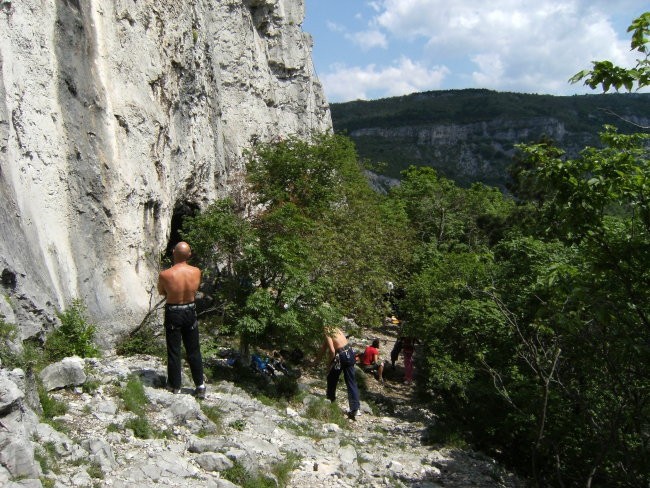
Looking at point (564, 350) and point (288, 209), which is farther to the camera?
point (288, 209)

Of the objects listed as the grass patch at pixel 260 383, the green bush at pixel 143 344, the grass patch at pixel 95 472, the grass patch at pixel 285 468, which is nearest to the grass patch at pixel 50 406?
the grass patch at pixel 95 472

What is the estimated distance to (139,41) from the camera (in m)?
12.8

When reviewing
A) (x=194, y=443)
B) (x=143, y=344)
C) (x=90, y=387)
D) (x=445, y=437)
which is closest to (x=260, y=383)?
(x=143, y=344)

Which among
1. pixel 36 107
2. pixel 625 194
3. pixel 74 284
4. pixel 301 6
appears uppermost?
pixel 301 6

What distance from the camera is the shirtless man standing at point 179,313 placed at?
7723 millimetres

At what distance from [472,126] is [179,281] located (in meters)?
162

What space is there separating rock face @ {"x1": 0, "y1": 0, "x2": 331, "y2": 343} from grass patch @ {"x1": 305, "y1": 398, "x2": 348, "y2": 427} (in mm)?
3481

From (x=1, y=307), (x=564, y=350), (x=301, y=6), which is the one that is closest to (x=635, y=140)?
(x=564, y=350)

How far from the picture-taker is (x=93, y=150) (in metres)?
10.7

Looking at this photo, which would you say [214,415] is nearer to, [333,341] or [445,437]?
[333,341]

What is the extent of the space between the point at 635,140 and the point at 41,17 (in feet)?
30.2

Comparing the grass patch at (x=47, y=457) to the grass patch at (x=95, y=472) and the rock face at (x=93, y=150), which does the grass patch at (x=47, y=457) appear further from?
the rock face at (x=93, y=150)

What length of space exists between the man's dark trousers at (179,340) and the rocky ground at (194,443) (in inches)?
9.9

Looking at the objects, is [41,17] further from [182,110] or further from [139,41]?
[182,110]
